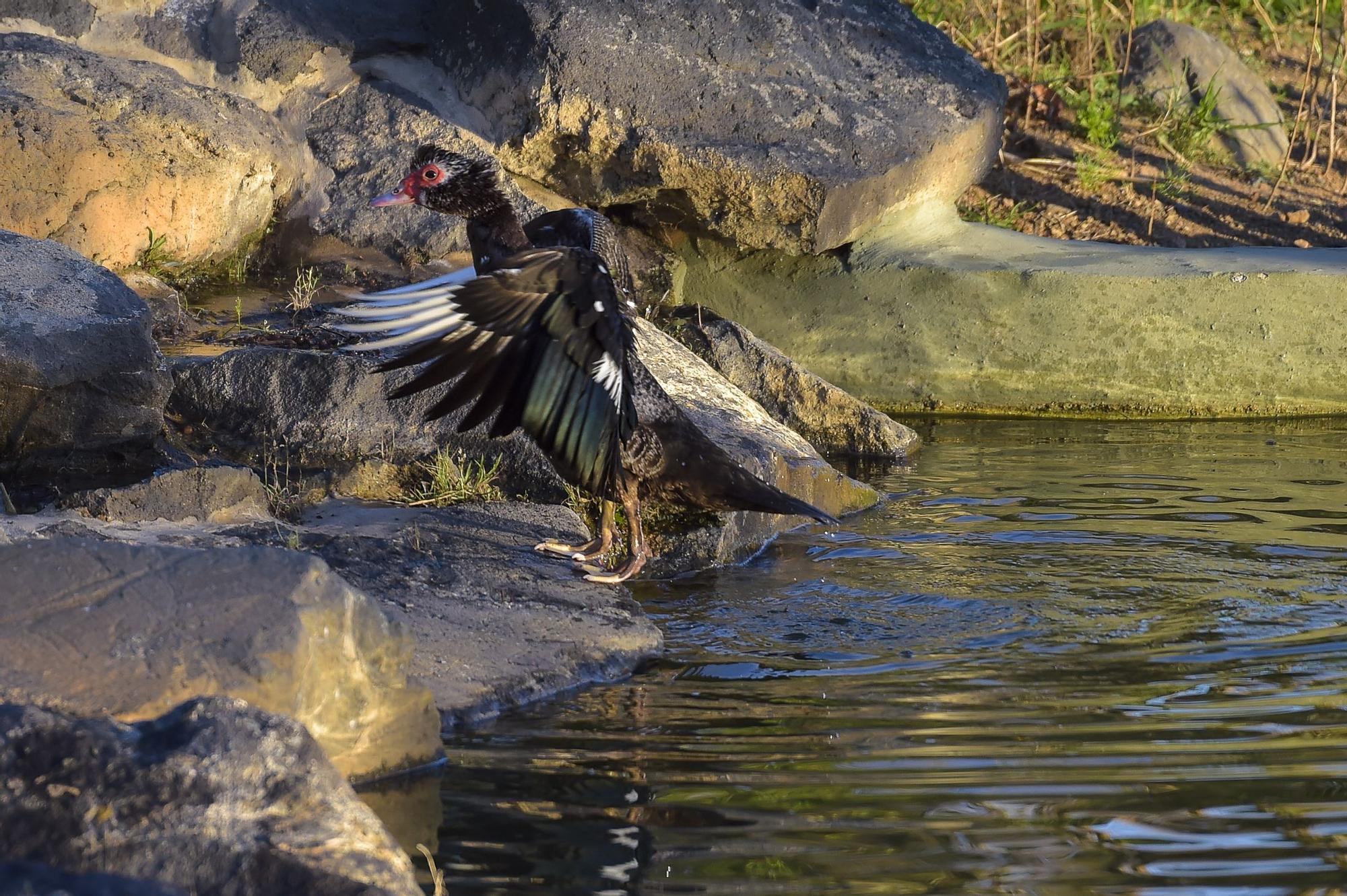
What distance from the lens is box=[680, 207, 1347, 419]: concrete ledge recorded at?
8.61 m

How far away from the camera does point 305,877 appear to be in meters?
2.73

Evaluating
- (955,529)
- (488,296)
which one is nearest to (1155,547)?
(955,529)

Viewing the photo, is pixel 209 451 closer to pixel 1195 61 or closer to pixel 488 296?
pixel 488 296

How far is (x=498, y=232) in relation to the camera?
5.70 meters

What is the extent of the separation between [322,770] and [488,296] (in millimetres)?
1891

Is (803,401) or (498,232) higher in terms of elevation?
(498,232)

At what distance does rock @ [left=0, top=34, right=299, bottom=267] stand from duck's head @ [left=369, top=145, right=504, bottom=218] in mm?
2458

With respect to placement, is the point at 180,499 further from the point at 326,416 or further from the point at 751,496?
the point at 751,496

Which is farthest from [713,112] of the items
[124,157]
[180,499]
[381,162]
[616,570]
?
[180,499]

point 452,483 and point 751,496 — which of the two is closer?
point 751,496

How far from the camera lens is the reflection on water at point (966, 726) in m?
3.19

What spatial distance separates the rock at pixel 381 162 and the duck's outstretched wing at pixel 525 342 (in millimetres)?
3687

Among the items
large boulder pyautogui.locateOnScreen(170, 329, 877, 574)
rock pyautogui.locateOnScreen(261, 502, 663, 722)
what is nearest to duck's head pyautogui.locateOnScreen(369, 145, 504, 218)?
large boulder pyautogui.locateOnScreen(170, 329, 877, 574)

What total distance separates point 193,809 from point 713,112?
21.6ft
